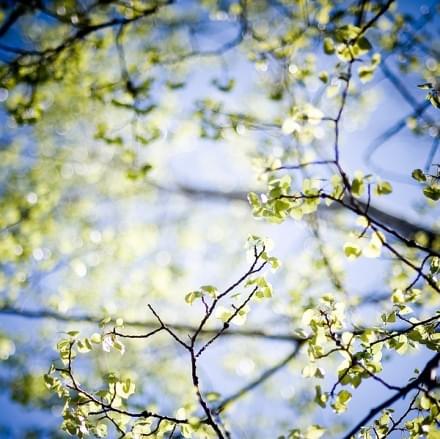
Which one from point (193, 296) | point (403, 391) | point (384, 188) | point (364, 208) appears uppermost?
point (364, 208)

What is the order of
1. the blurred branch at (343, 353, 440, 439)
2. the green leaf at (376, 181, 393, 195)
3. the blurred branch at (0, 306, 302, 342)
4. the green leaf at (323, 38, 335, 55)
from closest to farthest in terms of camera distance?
1. the blurred branch at (343, 353, 440, 439)
2. the green leaf at (376, 181, 393, 195)
3. the green leaf at (323, 38, 335, 55)
4. the blurred branch at (0, 306, 302, 342)

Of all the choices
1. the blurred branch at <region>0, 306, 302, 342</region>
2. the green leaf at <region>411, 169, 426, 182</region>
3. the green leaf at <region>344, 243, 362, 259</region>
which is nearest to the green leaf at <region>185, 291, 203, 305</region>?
the green leaf at <region>344, 243, 362, 259</region>

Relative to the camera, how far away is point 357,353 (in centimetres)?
119

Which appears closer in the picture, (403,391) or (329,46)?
(403,391)

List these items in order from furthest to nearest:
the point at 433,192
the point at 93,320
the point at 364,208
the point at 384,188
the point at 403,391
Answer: the point at 364,208, the point at 93,320, the point at 433,192, the point at 384,188, the point at 403,391

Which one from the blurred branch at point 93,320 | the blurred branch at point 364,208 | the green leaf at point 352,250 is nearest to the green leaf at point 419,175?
the green leaf at point 352,250

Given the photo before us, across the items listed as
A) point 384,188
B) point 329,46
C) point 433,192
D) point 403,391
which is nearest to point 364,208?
point 329,46

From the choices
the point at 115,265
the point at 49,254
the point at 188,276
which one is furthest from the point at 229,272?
the point at 49,254

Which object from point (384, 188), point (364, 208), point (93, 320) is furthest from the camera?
point (364, 208)

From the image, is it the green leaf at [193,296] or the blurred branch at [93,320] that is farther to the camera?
the blurred branch at [93,320]

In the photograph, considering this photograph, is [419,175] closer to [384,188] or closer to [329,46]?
[384,188]

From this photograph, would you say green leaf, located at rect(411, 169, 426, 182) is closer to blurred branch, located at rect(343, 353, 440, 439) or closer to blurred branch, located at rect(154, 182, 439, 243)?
blurred branch, located at rect(343, 353, 440, 439)

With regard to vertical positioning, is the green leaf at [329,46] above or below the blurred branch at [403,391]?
above

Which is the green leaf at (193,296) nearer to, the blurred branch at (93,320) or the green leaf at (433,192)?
the green leaf at (433,192)
